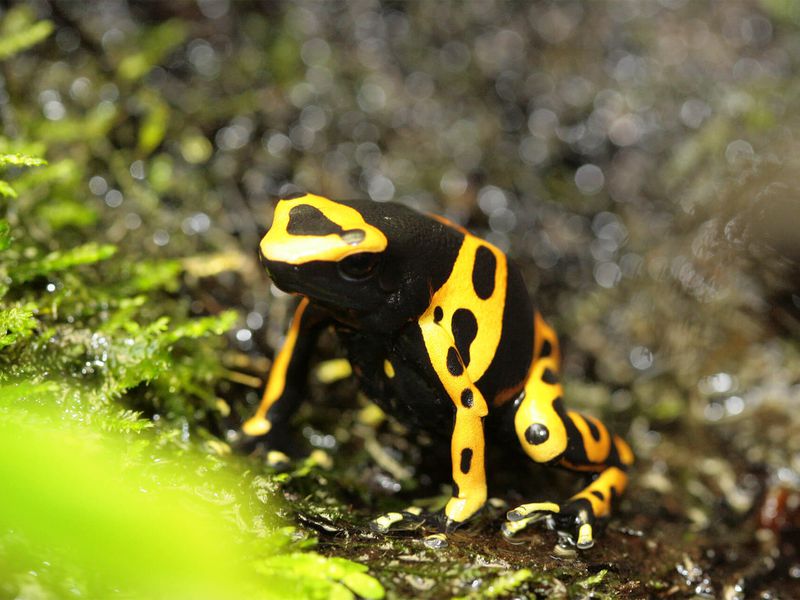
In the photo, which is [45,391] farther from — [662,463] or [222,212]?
[662,463]

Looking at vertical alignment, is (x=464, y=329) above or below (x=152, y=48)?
below

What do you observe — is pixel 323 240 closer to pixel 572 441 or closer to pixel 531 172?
pixel 572 441

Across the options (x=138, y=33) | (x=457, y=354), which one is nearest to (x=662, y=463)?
(x=457, y=354)

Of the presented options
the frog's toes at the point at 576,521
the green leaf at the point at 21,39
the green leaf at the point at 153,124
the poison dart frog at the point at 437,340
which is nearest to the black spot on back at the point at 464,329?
the poison dart frog at the point at 437,340

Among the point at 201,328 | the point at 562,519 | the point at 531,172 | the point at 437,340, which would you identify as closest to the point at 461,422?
the point at 437,340

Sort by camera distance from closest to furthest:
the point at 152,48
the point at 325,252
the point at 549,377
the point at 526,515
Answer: the point at 325,252 < the point at 526,515 < the point at 549,377 < the point at 152,48

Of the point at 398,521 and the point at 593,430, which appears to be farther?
the point at 593,430

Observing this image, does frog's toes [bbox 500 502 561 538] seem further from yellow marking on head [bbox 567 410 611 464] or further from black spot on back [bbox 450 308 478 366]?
black spot on back [bbox 450 308 478 366]

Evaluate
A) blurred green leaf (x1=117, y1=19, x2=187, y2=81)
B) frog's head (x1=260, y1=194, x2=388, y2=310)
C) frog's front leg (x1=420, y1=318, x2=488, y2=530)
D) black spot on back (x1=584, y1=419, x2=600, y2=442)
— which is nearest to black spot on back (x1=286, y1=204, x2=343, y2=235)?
frog's head (x1=260, y1=194, x2=388, y2=310)
